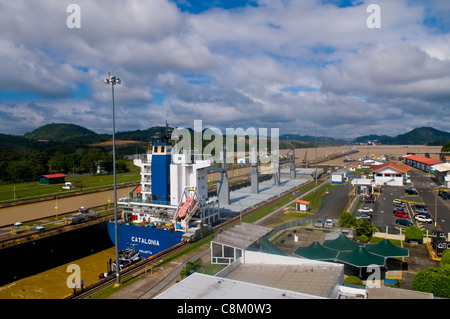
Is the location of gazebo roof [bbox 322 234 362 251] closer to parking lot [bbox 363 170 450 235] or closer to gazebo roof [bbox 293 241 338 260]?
gazebo roof [bbox 293 241 338 260]

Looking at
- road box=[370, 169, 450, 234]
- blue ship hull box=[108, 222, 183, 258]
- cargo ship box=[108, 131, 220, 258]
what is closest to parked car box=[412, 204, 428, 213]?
road box=[370, 169, 450, 234]

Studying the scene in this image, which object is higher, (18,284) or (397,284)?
(397,284)

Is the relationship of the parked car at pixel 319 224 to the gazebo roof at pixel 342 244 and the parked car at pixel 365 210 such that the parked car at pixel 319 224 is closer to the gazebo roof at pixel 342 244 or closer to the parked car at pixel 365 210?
the gazebo roof at pixel 342 244

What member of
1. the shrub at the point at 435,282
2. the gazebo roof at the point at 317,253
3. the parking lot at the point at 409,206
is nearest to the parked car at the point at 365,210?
the parking lot at the point at 409,206

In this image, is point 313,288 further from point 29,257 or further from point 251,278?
point 29,257
